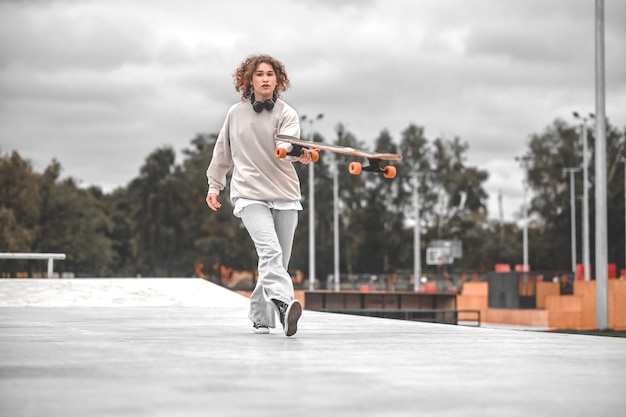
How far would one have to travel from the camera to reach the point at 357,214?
3708 inches

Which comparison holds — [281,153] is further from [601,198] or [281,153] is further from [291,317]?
[601,198]

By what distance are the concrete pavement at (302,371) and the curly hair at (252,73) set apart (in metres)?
1.82

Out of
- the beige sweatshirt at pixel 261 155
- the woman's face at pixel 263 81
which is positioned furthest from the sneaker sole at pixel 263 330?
the woman's face at pixel 263 81

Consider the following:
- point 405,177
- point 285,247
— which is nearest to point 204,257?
point 405,177

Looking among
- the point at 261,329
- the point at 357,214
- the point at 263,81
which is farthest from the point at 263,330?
the point at 357,214

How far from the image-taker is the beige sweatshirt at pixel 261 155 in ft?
25.5

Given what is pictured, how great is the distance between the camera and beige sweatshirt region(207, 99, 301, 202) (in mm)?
7762

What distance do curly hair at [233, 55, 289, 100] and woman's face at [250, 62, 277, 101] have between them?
0.16ft

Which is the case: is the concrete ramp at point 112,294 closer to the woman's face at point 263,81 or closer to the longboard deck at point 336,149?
the woman's face at point 263,81

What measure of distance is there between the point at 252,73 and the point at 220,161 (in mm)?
711

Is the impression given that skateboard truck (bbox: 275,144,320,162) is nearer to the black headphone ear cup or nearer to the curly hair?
the black headphone ear cup

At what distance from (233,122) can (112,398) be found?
4404 mm

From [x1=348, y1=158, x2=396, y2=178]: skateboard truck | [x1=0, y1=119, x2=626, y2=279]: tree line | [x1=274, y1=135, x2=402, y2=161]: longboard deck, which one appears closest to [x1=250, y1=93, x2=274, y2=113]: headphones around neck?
[x1=274, y1=135, x2=402, y2=161]: longboard deck

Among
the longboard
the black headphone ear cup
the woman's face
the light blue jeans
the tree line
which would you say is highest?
the tree line
